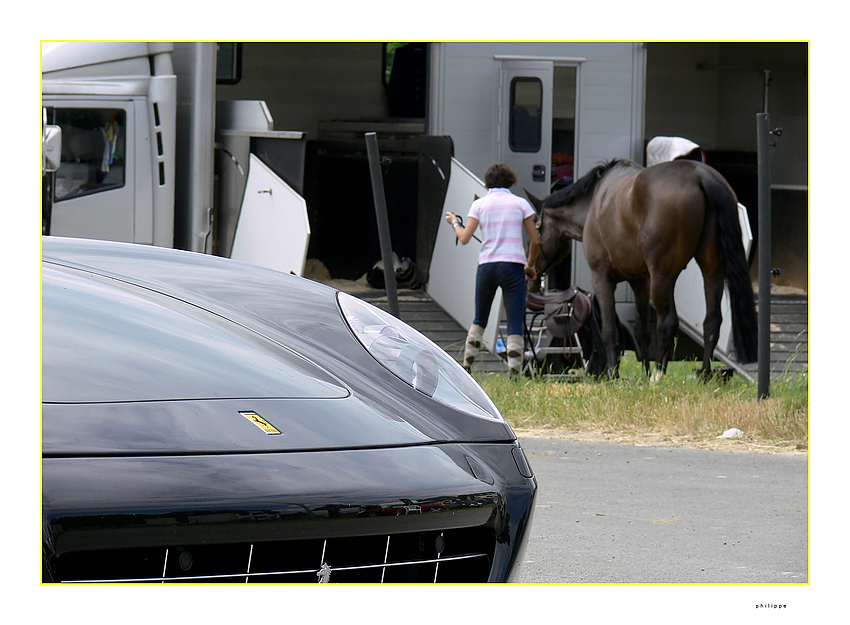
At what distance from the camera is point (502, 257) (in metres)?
7.68

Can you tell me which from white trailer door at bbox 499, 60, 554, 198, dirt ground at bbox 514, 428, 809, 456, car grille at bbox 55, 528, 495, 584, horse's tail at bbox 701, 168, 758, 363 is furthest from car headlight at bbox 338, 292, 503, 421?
white trailer door at bbox 499, 60, 554, 198

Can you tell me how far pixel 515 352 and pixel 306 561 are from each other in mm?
6189

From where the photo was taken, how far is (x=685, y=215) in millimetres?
7812

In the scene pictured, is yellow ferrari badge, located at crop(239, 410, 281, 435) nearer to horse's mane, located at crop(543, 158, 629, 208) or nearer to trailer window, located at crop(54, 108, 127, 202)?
trailer window, located at crop(54, 108, 127, 202)

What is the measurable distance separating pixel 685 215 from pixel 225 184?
13.3ft

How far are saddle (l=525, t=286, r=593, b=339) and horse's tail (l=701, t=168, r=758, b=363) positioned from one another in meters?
1.27

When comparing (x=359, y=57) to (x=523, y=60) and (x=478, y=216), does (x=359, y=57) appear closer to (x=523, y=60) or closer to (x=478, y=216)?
(x=523, y=60)

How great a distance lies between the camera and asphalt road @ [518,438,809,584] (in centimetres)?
328

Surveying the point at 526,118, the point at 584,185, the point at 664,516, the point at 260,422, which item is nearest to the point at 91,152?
the point at 526,118

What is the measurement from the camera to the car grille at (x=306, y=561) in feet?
4.81

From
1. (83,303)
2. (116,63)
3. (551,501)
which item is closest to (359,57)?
(116,63)

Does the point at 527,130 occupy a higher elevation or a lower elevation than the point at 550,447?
higher

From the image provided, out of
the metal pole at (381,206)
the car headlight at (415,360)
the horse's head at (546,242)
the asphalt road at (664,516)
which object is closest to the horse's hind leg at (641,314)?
the horse's head at (546,242)

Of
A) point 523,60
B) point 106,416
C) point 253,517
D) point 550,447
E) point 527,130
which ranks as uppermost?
point 523,60
